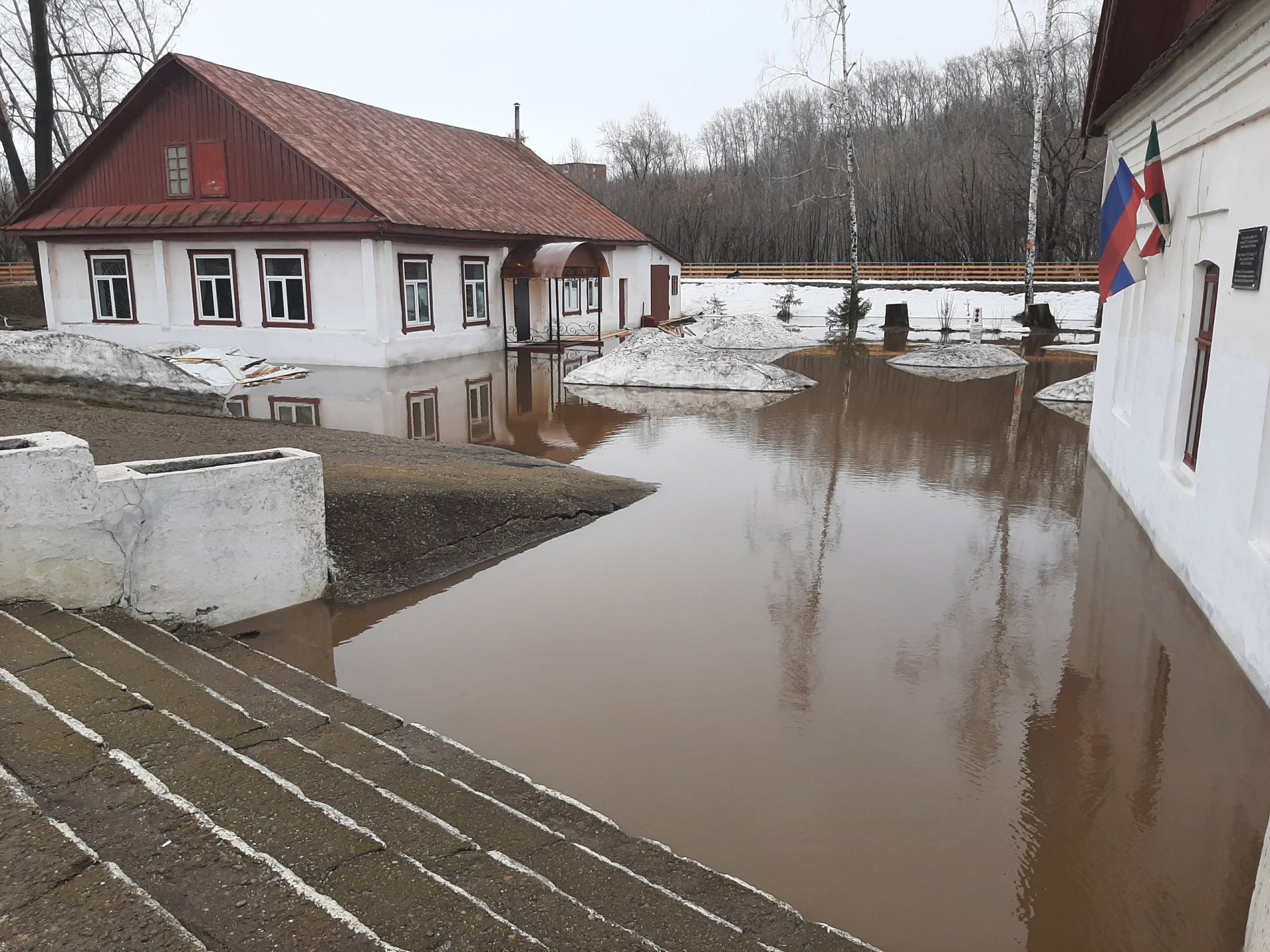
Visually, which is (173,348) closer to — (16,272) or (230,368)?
(230,368)

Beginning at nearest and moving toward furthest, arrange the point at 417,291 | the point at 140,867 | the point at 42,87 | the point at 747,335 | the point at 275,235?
the point at 140,867
the point at 275,235
the point at 417,291
the point at 42,87
the point at 747,335

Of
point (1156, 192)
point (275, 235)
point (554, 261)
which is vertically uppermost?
point (275, 235)

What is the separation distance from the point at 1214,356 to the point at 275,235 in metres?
18.2

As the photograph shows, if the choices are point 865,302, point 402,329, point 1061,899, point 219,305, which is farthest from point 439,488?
point 865,302

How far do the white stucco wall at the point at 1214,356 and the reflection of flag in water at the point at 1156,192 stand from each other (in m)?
0.10

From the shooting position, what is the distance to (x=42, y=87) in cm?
2542

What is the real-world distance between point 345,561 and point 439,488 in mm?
1519

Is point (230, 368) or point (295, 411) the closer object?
point (295, 411)

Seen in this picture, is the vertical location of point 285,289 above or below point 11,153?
below

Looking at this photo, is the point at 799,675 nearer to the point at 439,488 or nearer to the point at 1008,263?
the point at 439,488

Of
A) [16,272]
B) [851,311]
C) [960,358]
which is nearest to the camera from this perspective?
[960,358]

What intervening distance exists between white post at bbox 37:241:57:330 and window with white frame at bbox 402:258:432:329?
930 cm

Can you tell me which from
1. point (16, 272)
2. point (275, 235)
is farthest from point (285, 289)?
point (16, 272)

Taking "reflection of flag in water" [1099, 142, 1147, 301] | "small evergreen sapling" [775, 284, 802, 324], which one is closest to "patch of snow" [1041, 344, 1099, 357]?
"small evergreen sapling" [775, 284, 802, 324]
